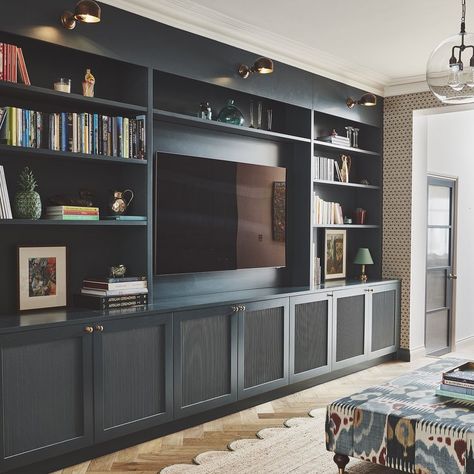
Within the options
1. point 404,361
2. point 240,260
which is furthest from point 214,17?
point 404,361

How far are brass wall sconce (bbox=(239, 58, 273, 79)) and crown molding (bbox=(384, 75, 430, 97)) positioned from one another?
6.70 feet

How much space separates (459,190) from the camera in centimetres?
702

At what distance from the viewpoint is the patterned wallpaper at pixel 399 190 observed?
→ 5992 mm

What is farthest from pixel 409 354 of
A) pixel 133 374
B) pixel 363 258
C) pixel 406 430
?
pixel 133 374

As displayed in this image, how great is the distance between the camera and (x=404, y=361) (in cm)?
601

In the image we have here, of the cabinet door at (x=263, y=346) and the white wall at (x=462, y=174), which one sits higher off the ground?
the white wall at (x=462, y=174)

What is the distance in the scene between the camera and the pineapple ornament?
3.30 metres

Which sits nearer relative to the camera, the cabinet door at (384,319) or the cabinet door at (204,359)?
the cabinet door at (204,359)

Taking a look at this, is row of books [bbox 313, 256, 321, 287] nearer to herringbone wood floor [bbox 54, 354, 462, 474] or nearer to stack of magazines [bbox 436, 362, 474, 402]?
herringbone wood floor [bbox 54, 354, 462, 474]

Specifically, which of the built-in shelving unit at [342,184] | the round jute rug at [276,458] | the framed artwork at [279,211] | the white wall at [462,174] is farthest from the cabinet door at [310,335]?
the white wall at [462,174]

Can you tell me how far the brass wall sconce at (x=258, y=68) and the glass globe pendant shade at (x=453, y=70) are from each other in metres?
2.14

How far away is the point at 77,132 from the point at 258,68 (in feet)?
4.98

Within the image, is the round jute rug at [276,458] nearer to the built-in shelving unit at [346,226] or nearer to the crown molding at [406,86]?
the built-in shelving unit at [346,226]

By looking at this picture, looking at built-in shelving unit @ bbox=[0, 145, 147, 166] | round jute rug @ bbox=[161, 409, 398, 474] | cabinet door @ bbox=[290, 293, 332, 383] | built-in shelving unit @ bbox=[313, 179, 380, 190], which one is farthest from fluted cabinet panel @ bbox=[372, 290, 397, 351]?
built-in shelving unit @ bbox=[0, 145, 147, 166]
